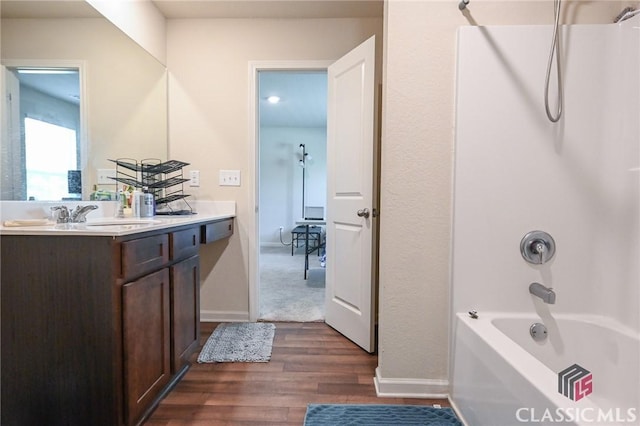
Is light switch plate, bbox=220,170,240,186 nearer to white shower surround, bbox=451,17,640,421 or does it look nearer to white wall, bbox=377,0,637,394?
white wall, bbox=377,0,637,394

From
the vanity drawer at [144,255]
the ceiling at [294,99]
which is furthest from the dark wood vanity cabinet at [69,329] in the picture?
the ceiling at [294,99]

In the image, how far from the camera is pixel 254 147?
88.7 inches

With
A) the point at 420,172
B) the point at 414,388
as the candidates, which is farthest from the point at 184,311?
the point at 420,172

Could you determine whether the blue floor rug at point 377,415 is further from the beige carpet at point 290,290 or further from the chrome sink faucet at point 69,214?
the chrome sink faucet at point 69,214

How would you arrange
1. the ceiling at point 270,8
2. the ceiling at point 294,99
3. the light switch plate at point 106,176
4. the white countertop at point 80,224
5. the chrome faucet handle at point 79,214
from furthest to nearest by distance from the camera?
the ceiling at point 294,99, the ceiling at point 270,8, the light switch plate at point 106,176, the chrome faucet handle at point 79,214, the white countertop at point 80,224

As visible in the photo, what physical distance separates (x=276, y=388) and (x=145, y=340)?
0.69 m

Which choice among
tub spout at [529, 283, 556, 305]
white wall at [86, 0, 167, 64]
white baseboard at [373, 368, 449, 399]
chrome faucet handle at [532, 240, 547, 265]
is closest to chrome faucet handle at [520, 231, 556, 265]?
chrome faucet handle at [532, 240, 547, 265]

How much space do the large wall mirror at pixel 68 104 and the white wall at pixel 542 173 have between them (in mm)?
1923

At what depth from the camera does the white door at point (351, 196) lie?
5.99ft

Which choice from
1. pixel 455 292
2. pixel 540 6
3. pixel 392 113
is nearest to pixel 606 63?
pixel 540 6

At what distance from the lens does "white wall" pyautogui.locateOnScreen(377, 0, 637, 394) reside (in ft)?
4.57

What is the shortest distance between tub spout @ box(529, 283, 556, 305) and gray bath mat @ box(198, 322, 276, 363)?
57.0 inches

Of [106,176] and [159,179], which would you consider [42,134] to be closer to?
[106,176]

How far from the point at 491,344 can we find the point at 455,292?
34cm
